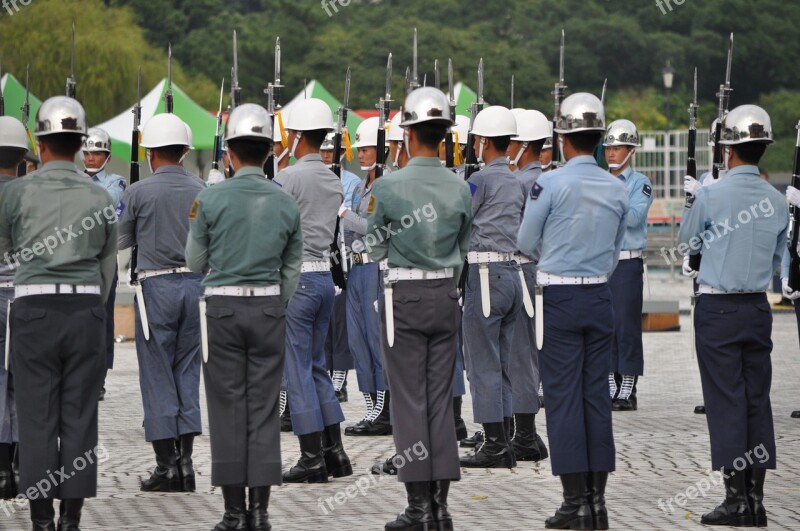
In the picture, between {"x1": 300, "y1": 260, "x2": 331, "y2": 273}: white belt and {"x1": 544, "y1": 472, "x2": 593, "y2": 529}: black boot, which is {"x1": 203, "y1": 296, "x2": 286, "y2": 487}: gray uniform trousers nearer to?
{"x1": 544, "y1": 472, "x2": 593, "y2": 529}: black boot

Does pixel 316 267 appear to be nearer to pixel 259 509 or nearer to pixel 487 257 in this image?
pixel 487 257

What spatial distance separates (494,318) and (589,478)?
2.08 metres

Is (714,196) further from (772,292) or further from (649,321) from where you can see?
(772,292)

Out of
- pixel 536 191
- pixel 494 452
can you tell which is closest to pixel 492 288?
pixel 494 452

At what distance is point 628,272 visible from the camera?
13.6 meters

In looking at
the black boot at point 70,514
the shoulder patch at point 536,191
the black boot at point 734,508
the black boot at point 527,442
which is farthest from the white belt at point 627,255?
the black boot at point 70,514

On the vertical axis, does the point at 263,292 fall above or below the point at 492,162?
below

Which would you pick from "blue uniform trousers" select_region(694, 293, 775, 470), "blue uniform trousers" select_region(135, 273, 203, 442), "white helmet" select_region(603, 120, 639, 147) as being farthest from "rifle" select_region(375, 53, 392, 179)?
"blue uniform trousers" select_region(694, 293, 775, 470)

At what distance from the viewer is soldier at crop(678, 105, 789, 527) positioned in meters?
8.93

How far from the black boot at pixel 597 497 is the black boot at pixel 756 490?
0.79 m

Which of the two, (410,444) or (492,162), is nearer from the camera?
(410,444)

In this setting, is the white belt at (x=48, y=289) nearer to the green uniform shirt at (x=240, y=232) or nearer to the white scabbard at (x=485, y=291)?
the green uniform shirt at (x=240, y=232)

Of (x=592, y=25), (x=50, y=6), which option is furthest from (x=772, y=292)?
(x=592, y=25)

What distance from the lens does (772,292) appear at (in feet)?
94.1
